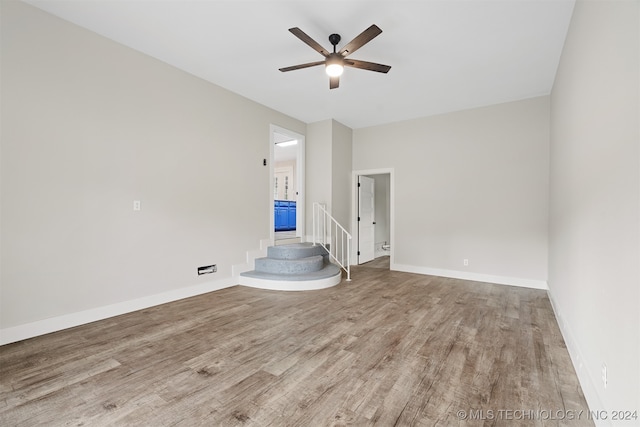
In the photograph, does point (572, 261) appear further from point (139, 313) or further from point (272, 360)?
point (139, 313)

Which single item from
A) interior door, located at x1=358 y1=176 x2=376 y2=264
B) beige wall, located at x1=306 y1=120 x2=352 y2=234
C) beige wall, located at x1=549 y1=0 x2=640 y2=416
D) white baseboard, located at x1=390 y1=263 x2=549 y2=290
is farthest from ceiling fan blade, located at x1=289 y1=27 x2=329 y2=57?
white baseboard, located at x1=390 y1=263 x2=549 y2=290

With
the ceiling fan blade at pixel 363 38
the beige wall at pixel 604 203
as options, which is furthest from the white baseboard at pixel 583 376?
the ceiling fan blade at pixel 363 38

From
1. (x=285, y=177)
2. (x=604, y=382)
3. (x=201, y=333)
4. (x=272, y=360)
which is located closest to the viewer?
(x=604, y=382)

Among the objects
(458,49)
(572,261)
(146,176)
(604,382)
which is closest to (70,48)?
(146,176)

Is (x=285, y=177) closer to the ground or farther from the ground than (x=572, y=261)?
farther from the ground

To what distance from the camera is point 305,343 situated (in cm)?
256

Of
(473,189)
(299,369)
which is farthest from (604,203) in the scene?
(473,189)

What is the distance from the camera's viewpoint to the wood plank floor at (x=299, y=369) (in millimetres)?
1662

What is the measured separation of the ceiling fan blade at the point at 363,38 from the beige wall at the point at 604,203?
4.82 ft

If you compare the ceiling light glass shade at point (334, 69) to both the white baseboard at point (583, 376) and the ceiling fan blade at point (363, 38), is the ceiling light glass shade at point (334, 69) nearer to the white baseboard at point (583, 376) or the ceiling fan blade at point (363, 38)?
the ceiling fan blade at point (363, 38)

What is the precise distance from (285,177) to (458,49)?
781 cm

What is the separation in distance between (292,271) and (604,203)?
3.79 m

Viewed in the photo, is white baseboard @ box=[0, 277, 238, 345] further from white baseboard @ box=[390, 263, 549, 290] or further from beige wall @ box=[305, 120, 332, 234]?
white baseboard @ box=[390, 263, 549, 290]

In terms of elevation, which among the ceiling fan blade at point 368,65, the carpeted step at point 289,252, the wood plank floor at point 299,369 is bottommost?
the wood plank floor at point 299,369
